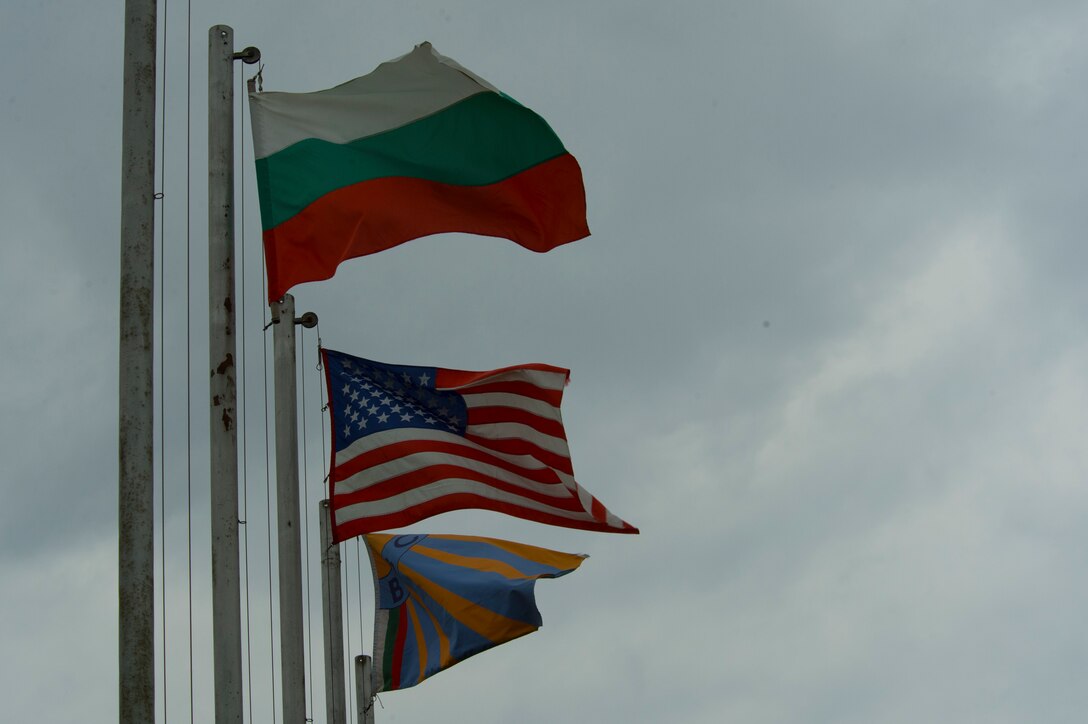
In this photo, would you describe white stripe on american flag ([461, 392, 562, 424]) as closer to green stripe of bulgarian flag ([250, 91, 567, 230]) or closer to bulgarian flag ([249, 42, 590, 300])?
bulgarian flag ([249, 42, 590, 300])

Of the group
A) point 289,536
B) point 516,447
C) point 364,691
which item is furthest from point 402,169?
point 364,691

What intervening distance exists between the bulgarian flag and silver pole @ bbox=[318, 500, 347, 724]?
903cm

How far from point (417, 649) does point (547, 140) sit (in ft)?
27.9

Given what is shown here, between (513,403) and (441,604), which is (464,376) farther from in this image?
(441,604)

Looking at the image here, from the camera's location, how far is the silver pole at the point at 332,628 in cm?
2145

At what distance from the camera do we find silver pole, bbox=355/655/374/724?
25219 mm

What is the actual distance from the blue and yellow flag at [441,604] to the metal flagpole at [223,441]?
8.81 m

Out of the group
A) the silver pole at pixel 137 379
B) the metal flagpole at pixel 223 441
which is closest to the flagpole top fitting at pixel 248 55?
the metal flagpole at pixel 223 441

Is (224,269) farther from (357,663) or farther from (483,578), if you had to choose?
(357,663)

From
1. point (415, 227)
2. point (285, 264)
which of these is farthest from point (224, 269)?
point (415, 227)

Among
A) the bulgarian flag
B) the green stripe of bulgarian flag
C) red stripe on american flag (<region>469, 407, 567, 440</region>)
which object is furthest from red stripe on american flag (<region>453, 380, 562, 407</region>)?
the green stripe of bulgarian flag

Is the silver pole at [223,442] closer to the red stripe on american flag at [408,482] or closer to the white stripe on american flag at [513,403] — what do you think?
the red stripe on american flag at [408,482]

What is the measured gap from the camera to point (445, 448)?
15.5m

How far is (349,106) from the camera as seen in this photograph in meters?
13.5
